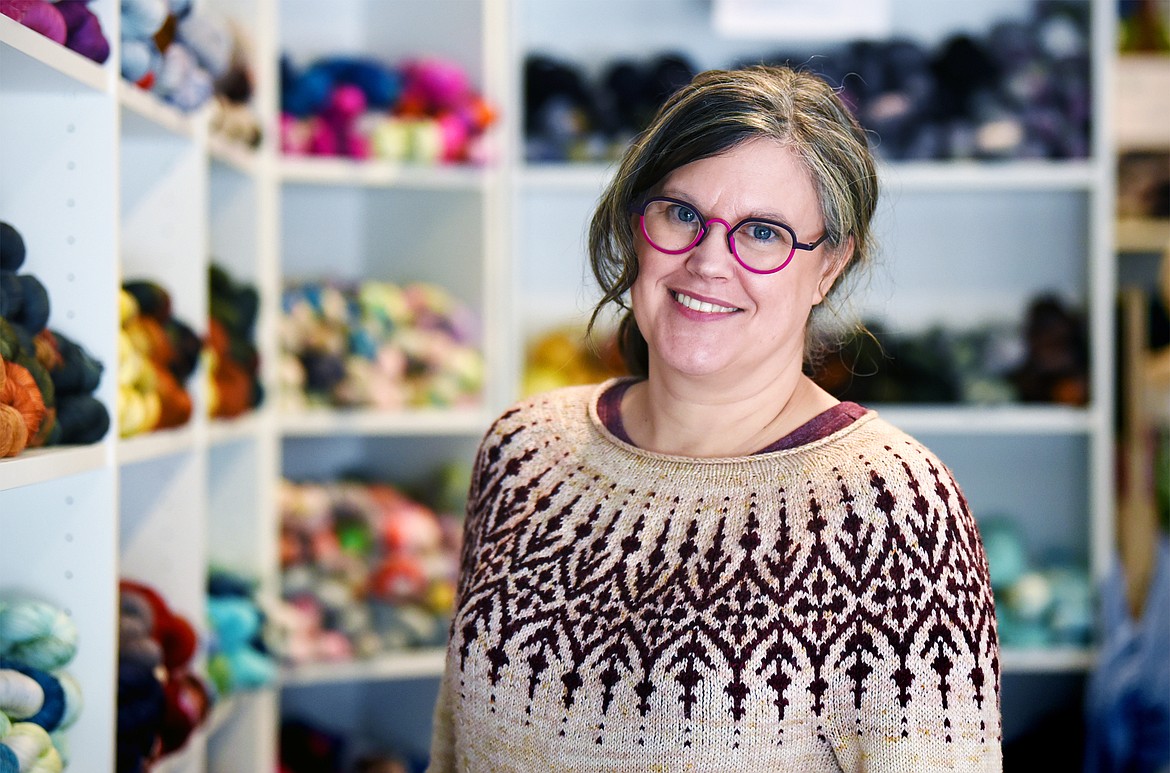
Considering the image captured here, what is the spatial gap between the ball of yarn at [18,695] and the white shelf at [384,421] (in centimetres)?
111

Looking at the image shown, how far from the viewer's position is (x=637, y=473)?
49.9 inches

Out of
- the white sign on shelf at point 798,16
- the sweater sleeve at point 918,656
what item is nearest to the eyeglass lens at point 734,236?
the sweater sleeve at point 918,656

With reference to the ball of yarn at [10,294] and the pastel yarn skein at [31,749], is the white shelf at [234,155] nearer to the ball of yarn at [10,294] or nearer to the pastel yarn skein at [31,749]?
the ball of yarn at [10,294]

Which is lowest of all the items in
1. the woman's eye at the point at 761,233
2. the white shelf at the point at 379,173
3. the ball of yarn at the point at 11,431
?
the ball of yarn at the point at 11,431

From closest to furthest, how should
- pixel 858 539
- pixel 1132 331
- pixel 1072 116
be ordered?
pixel 858 539 → pixel 1072 116 → pixel 1132 331

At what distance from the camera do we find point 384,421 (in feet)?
7.83

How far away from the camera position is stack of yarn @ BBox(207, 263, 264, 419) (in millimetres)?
1987

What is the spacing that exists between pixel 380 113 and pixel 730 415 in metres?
1.44

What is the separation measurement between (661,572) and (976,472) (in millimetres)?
1889

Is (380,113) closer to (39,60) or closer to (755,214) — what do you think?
(39,60)

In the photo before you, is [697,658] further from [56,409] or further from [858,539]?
[56,409]

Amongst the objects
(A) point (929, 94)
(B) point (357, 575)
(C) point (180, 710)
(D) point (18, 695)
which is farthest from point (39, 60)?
(A) point (929, 94)

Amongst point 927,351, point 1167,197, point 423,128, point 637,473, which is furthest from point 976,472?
point 637,473

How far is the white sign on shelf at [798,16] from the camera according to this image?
258 cm
